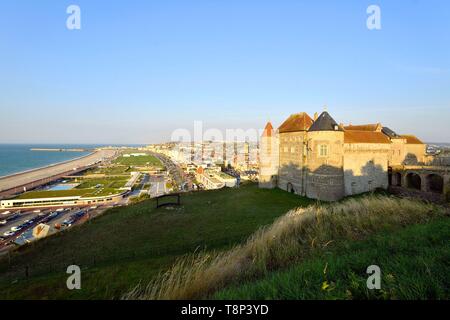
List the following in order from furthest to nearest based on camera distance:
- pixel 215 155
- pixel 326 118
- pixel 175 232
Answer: pixel 215 155 < pixel 326 118 < pixel 175 232

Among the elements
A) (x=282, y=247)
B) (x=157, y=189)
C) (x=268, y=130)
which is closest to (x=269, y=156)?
(x=268, y=130)

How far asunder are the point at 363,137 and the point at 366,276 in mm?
27438

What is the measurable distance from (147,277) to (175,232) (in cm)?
931

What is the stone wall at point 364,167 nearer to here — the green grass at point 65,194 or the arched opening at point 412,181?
the arched opening at point 412,181

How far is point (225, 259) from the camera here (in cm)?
575

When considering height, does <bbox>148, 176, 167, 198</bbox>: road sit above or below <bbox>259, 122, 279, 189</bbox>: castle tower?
below

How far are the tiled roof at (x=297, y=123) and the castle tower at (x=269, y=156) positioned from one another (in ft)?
4.80

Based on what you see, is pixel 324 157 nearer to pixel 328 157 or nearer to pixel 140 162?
pixel 328 157

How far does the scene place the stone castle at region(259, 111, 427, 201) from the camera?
24.8 metres

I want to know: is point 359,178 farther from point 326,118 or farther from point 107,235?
point 107,235

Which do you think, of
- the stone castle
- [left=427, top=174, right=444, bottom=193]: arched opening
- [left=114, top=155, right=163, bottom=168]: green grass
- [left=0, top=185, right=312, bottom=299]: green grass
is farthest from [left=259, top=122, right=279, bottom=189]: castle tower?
[left=114, top=155, right=163, bottom=168]: green grass

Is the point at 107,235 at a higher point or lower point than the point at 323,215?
lower

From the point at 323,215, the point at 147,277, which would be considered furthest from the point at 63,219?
the point at 323,215

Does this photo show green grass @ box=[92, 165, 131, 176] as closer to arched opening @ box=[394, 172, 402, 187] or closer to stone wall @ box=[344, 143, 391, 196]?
stone wall @ box=[344, 143, 391, 196]
